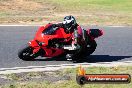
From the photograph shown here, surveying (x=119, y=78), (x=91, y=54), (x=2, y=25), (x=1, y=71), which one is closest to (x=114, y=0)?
(x=2, y=25)

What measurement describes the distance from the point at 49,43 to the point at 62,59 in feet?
2.35

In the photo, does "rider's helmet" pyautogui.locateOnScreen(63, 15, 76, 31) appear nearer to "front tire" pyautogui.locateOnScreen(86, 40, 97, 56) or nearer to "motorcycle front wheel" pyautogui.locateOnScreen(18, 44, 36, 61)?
"front tire" pyautogui.locateOnScreen(86, 40, 97, 56)

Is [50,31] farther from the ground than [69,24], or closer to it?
closer to it

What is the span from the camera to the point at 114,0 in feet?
115

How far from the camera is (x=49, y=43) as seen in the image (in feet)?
48.8

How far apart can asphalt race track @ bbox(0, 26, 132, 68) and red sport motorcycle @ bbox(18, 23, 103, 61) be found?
0.23 m

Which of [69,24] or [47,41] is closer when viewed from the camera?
[69,24]

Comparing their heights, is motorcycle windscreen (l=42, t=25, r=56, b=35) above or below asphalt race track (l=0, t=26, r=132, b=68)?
above

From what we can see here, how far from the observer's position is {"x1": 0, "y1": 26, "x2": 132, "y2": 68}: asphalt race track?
14.8 m

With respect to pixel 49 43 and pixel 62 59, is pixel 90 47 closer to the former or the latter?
pixel 62 59

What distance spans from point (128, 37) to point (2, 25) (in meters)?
5.97

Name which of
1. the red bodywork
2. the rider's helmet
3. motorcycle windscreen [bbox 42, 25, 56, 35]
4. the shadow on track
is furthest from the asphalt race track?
the rider's helmet

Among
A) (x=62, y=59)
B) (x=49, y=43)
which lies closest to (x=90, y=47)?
(x=62, y=59)

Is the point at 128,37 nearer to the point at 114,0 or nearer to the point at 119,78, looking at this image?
the point at 119,78
